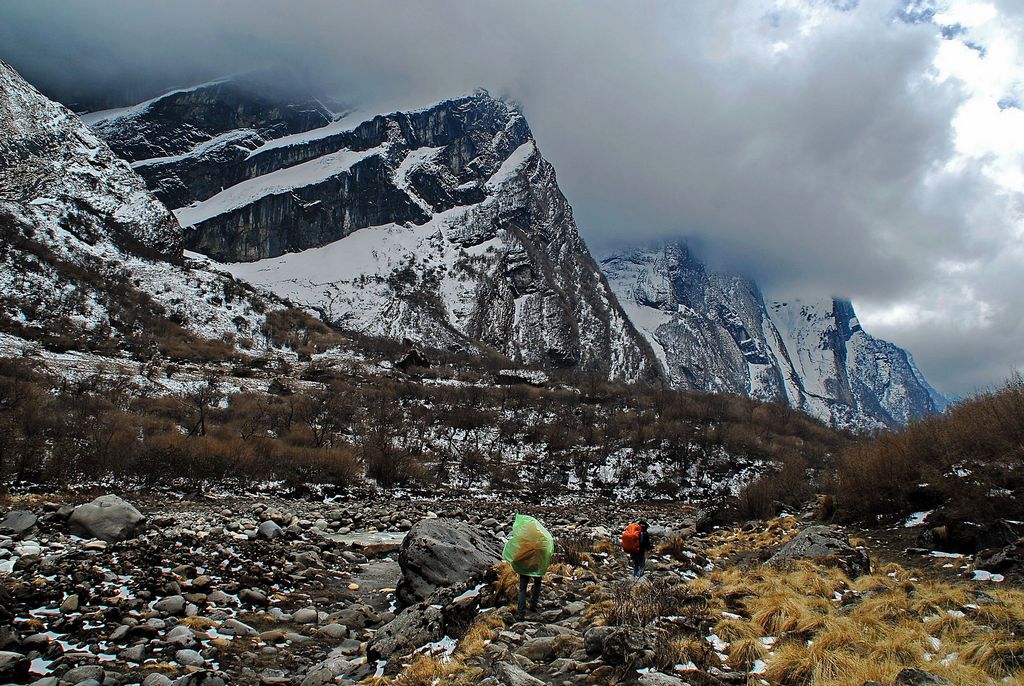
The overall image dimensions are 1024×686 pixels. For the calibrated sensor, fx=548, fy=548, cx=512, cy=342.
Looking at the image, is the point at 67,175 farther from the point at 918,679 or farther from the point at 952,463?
the point at 918,679

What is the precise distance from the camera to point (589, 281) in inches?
7362

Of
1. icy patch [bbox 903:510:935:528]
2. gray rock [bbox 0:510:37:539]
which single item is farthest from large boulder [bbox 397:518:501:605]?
icy patch [bbox 903:510:935:528]

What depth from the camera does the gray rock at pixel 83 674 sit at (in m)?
6.97

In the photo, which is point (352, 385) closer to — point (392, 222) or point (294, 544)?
point (294, 544)

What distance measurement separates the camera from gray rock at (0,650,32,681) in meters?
6.71

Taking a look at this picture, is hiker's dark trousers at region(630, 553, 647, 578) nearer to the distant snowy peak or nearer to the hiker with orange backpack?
the hiker with orange backpack

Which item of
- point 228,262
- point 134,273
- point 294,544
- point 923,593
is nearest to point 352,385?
point 134,273

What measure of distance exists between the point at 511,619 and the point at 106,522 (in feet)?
38.1

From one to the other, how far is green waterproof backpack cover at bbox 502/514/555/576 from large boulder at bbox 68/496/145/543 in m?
11.1

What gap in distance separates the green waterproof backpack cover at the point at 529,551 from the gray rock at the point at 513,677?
248 cm

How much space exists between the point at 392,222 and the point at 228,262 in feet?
151

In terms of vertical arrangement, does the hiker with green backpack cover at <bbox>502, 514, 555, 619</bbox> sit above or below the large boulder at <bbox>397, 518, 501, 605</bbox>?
above

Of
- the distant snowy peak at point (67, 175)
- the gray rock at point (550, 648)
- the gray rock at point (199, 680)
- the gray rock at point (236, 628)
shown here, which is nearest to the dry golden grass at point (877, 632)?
the gray rock at point (550, 648)

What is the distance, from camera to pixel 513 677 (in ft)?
18.7
